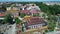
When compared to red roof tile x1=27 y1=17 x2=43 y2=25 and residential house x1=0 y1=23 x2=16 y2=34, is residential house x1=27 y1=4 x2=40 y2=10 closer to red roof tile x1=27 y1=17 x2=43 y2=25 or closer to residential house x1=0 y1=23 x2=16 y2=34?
red roof tile x1=27 y1=17 x2=43 y2=25

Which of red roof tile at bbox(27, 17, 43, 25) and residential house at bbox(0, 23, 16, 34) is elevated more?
red roof tile at bbox(27, 17, 43, 25)

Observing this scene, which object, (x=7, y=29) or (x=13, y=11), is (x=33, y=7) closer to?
(x=13, y=11)

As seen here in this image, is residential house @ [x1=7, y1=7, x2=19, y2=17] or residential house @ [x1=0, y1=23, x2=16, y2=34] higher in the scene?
residential house @ [x1=7, y1=7, x2=19, y2=17]

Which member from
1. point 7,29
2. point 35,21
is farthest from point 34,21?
point 7,29

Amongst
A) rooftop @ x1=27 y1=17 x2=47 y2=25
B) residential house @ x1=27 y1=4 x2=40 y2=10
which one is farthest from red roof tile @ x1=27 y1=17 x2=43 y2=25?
residential house @ x1=27 y1=4 x2=40 y2=10

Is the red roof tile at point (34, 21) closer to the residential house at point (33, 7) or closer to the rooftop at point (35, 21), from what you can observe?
the rooftop at point (35, 21)

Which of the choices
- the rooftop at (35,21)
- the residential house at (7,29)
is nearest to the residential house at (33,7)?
the rooftop at (35,21)

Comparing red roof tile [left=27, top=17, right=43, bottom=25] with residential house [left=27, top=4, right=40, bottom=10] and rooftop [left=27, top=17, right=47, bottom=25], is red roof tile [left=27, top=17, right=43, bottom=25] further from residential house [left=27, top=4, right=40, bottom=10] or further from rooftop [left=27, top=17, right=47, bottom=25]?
residential house [left=27, top=4, right=40, bottom=10]

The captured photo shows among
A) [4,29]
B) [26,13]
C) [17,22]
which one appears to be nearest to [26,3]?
Answer: [26,13]

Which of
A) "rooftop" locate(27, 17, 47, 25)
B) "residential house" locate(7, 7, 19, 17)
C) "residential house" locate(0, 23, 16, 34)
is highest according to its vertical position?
"residential house" locate(7, 7, 19, 17)

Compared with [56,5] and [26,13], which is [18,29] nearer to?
[26,13]

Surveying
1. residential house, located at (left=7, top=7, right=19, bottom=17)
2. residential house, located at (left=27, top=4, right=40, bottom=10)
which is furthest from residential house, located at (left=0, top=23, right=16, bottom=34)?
residential house, located at (left=27, top=4, right=40, bottom=10)
